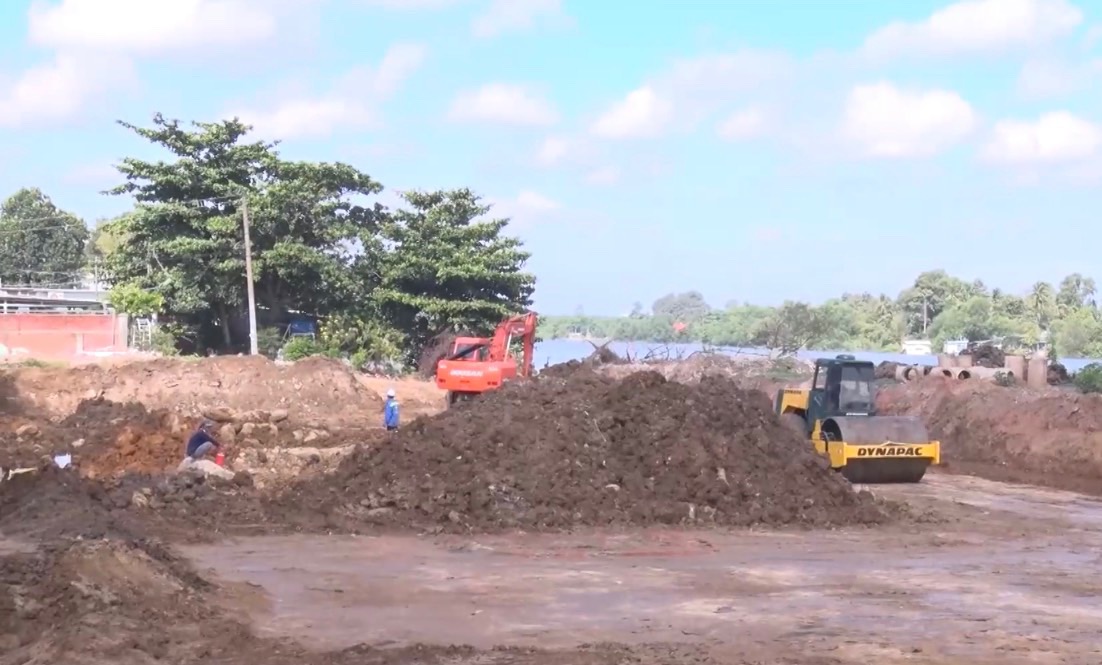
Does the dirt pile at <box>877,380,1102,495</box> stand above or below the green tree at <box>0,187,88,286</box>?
below

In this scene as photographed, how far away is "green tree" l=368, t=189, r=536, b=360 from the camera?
3962cm

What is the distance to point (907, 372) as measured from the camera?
30484 millimetres

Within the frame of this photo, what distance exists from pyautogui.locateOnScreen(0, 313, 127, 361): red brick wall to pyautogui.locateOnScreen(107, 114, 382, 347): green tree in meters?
1.84

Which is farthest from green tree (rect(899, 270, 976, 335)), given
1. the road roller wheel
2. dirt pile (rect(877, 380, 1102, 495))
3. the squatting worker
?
the squatting worker

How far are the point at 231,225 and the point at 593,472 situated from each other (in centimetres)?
2682

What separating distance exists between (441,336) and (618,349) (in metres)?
7.00

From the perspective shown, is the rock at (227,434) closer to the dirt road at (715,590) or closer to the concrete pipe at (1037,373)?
the dirt road at (715,590)

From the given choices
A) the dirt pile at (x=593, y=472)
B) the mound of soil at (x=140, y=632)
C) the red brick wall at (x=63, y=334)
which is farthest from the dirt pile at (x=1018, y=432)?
the red brick wall at (x=63, y=334)

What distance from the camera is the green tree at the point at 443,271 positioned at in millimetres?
39625

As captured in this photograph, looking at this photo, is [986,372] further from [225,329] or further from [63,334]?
[63,334]

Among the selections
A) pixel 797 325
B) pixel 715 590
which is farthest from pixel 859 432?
pixel 797 325

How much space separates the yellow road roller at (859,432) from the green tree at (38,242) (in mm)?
50930

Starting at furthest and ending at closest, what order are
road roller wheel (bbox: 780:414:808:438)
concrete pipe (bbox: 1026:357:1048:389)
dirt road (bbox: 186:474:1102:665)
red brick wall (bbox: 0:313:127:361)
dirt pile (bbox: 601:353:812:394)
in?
red brick wall (bbox: 0:313:127:361) → dirt pile (bbox: 601:353:812:394) → concrete pipe (bbox: 1026:357:1048:389) → road roller wheel (bbox: 780:414:808:438) → dirt road (bbox: 186:474:1102:665)

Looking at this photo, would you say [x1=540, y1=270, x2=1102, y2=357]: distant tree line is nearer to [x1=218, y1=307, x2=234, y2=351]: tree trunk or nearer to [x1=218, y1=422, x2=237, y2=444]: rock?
[x1=218, y1=307, x2=234, y2=351]: tree trunk
